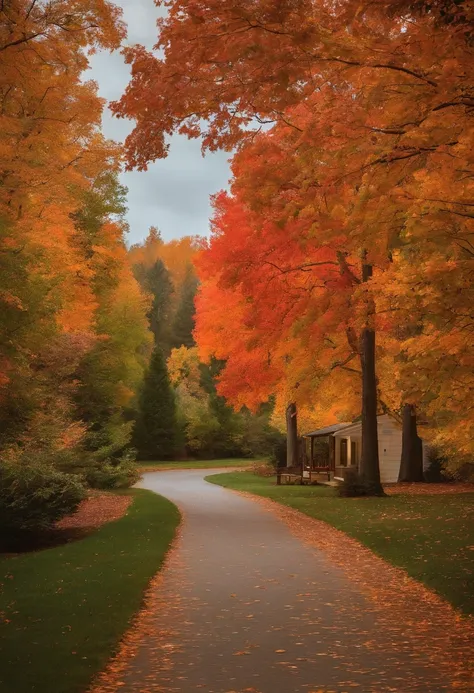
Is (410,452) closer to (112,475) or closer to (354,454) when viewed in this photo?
(354,454)

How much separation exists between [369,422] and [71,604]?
1591cm

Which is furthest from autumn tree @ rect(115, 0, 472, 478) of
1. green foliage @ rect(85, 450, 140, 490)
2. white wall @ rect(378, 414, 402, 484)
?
white wall @ rect(378, 414, 402, 484)

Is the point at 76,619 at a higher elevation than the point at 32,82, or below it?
below

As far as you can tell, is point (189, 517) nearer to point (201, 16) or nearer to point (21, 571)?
point (21, 571)

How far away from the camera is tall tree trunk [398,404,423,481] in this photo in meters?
29.0

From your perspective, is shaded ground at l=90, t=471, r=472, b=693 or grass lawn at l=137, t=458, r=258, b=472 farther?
grass lawn at l=137, t=458, r=258, b=472

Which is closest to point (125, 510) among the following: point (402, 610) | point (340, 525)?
point (340, 525)

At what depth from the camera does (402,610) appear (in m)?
7.85

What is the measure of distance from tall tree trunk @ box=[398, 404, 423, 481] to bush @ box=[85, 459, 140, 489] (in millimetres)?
11308

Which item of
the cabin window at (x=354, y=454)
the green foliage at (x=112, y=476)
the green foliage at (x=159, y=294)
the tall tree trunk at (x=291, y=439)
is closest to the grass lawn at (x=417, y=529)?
the green foliage at (x=112, y=476)

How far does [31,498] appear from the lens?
555 inches

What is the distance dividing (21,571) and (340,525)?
752 centimetres

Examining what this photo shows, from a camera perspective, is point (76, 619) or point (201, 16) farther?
point (76, 619)

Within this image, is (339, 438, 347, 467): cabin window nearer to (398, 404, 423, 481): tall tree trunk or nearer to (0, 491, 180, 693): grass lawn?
(398, 404, 423, 481): tall tree trunk
